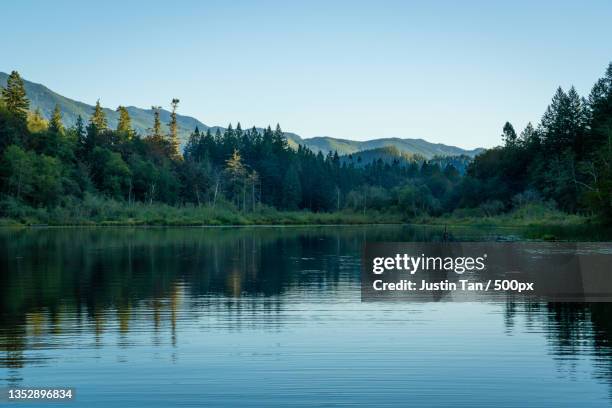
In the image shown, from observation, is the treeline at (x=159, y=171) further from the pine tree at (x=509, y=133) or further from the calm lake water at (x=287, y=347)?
the calm lake water at (x=287, y=347)

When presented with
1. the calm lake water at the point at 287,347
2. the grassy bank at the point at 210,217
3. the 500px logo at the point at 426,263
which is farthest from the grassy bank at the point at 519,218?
the calm lake water at the point at 287,347

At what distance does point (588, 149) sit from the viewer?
352 ft

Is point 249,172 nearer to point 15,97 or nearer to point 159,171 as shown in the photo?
point 159,171

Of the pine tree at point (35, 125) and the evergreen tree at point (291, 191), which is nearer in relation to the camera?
the pine tree at point (35, 125)

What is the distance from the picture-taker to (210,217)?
11906 centimetres

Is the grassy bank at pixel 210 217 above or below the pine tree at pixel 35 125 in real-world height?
below

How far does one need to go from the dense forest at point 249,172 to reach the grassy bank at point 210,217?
1.22 m

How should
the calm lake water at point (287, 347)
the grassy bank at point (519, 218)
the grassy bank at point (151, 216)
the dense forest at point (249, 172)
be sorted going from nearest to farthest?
the calm lake water at point (287, 347) < the grassy bank at point (519, 218) < the grassy bank at point (151, 216) < the dense forest at point (249, 172)

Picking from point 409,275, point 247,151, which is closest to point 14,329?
point 409,275

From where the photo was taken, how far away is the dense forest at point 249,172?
102 meters

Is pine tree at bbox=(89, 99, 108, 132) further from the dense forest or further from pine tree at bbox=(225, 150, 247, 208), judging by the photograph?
pine tree at bbox=(225, 150, 247, 208)

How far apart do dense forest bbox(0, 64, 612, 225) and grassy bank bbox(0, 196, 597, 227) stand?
48.0 inches

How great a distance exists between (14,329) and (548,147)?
11006cm

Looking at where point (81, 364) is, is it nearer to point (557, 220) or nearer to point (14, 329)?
point (14, 329)
